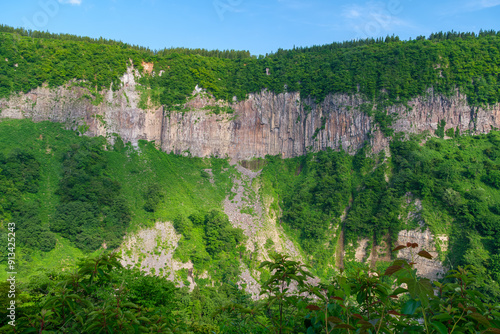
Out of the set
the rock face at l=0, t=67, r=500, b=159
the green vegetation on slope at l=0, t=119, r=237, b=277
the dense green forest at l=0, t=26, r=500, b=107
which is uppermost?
the dense green forest at l=0, t=26, r=500, b=107

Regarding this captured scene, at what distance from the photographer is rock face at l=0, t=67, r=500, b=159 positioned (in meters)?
50.3

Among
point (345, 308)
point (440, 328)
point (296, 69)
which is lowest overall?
point (345, 308)

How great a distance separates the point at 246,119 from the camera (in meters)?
59.1

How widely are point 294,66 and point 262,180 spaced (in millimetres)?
21585

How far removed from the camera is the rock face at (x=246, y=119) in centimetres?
5034

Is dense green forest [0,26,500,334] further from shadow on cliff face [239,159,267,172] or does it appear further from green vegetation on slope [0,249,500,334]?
green vegetation on slope [0,249,500,334]

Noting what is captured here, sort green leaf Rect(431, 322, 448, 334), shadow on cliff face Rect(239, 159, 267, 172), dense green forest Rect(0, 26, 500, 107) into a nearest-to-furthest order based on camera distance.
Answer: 1. green leaf Rect(431, 322, 448, 334)
2. dense green forest Rect(0, 26, 500, 107)
3. shadow on cliff face Rect(239, 159, 267, 172)

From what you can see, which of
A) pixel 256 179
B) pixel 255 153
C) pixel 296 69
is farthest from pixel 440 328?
pixel 296 69

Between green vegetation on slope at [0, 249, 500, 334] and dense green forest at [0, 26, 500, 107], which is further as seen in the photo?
dense green forest at [0, 26, 500, 107]

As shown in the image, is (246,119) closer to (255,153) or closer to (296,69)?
(255,153)

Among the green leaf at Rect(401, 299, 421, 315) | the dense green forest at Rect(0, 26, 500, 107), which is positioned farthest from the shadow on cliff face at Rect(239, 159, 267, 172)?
the green leaf at Rect(401, 299, 421, 315)

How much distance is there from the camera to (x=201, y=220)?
4494 cm

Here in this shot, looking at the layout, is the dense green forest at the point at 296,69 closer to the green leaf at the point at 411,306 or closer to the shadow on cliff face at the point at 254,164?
the shadow on cliff face at the point at 254,164

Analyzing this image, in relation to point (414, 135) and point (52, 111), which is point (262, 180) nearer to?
point (414, 135)
